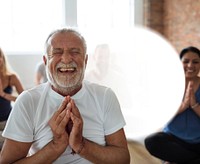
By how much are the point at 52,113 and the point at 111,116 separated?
0.23 meters

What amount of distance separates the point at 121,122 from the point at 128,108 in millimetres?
1560

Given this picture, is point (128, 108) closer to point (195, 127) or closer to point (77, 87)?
point (195, 127)

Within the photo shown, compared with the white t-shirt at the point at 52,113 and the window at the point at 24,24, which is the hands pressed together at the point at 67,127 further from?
the window at the point at 24,24

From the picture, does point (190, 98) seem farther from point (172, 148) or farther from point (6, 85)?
point (6, 85)

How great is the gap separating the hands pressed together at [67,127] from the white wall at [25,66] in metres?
2.73

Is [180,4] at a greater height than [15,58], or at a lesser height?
greater

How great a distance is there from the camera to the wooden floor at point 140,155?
245cm

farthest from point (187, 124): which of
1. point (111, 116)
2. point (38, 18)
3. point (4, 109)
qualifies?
point (38, 18)

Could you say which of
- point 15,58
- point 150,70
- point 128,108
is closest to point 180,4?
point 150,70

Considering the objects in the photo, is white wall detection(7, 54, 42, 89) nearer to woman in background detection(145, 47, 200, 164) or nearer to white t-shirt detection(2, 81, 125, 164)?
woman in background detection(145, 47, 200, 164)

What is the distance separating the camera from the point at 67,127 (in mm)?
1125

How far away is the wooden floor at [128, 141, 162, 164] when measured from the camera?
8.04ft

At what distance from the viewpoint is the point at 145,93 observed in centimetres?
296

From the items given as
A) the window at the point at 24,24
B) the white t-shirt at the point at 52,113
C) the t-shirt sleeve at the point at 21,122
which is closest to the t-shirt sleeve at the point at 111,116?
the white t-shirt at the point at 52,113
